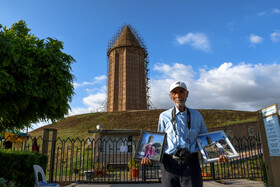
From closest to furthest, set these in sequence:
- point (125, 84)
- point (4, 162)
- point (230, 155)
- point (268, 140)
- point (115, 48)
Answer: point (230, 155) → point (268, 140) → point (4, 162) → point (125, 84) → point (115, 48)

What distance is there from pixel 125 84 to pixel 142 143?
5218cm

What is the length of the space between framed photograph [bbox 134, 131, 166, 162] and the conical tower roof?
56.3 meters

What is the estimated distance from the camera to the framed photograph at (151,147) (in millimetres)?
2662

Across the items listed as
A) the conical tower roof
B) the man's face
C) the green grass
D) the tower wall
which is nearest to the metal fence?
the man's face

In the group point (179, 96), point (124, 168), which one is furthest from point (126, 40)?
point (179, 96)

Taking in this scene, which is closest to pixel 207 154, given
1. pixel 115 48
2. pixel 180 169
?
Result: pixel 180 169

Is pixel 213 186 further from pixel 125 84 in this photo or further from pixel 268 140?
pixel 125 84

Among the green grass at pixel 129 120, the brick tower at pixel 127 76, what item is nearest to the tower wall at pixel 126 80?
the brick tower at pixel 127 76

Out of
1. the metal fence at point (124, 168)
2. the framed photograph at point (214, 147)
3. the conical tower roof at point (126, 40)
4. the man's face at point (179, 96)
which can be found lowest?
the metal fence at point (124, 168)

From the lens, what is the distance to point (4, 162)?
704 cm

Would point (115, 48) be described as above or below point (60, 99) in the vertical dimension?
above

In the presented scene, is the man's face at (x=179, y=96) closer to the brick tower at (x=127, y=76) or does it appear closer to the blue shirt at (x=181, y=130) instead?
the blue shirt at (x=181, y=130)

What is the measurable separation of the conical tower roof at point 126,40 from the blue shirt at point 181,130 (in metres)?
56.1

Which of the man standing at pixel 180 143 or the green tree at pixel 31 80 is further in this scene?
the green tree at pixel 31 80
